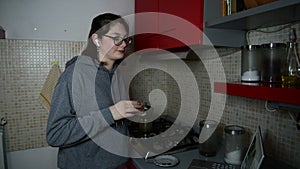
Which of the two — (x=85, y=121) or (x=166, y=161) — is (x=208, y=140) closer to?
(x=166, y=161)

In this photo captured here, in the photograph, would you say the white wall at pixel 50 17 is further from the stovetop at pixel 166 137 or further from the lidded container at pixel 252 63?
the lidded container at pixel 252 63

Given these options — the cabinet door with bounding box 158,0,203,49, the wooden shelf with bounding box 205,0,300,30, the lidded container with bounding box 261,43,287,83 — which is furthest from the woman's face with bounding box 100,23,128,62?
the lidded container with bounding box 261,43,287,83

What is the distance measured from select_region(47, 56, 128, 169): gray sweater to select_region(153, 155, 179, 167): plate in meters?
0.18

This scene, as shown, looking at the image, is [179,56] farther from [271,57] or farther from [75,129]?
[75,129]

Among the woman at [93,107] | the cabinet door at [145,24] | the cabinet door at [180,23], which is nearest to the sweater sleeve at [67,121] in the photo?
the woman at [93,107]

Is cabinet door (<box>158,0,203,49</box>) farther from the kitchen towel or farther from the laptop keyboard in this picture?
the kitchen towel

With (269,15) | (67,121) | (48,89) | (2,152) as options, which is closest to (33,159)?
(2,152)

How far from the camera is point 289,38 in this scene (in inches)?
35.4

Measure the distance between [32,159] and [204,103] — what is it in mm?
1328

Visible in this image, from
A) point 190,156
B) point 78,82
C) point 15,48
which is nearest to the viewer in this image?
point 78,82

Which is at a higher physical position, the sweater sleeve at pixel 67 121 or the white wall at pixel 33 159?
the sweater sleeve at pixel 67 121

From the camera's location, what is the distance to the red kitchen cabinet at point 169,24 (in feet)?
3.14

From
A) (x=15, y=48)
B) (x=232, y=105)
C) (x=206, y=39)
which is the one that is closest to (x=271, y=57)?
(x=206, y=39)

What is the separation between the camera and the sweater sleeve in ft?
3.09
